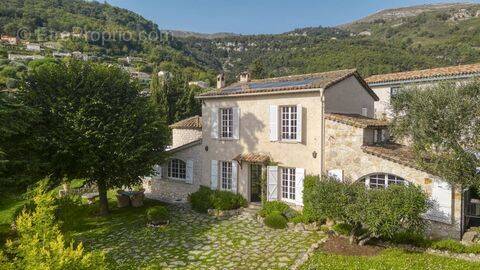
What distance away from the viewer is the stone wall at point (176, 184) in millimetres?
21812

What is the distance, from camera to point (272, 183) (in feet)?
57.8

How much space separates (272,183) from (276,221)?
2.66 m

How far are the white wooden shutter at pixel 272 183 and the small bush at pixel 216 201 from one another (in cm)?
192

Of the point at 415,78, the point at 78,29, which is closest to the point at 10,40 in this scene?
the point at 78,29

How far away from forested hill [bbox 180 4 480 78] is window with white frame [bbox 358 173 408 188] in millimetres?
42495

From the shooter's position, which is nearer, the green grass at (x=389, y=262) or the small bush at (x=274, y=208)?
the green grass at (x=389, y=262)

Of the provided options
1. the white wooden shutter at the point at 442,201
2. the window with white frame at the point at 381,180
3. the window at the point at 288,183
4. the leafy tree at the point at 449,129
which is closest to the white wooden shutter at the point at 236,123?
the window at the point at 288,183

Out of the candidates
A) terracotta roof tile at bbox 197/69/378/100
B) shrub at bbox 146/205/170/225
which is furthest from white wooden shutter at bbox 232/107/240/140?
shrub at bbox 146/205/170/225

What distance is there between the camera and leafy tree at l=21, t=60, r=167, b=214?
1580 centimetres

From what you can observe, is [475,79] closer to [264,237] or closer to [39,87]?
[264,237]

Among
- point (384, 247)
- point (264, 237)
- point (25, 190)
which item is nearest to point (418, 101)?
point (384, 247)

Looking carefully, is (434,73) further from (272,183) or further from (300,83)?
(272,183)

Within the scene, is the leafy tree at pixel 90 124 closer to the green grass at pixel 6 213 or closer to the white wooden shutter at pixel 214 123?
the green grass at pixel 6 213

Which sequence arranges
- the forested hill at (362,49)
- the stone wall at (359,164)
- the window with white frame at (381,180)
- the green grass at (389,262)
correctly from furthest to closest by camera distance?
the forested hill at (362,49) < the window with white frame at (381,180) < the stone wall at (359,164) < the green grass at (389,262)
